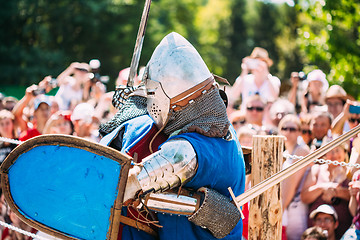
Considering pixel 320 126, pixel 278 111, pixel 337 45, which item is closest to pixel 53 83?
pixel 278 111

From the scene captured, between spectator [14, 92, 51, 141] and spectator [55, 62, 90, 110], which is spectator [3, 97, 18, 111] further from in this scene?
spectator [55, 62, 90, 110]

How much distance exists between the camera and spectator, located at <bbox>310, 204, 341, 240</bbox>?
4148 mm

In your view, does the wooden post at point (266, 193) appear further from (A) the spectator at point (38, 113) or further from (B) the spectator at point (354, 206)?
(A) the spectator at point (38, 113)

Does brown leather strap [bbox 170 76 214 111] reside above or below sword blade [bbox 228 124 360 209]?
above

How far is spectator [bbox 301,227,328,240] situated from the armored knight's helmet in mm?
1842

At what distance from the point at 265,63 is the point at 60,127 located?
8.94 ft

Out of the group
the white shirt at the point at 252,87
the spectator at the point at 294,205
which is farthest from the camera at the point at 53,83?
the spectator at the point at 294,205

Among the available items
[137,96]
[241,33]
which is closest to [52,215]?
[137,96]

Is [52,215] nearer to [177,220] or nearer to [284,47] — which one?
[177,220]

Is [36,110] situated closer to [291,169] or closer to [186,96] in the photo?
[186,96]

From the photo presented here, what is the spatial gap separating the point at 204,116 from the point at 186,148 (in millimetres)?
281

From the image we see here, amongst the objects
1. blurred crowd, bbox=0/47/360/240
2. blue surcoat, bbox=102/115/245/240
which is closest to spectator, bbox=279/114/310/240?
blurred crowd, bbox=0/47/360/240

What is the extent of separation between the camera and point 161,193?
8.25ft

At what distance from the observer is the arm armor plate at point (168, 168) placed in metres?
2.39
